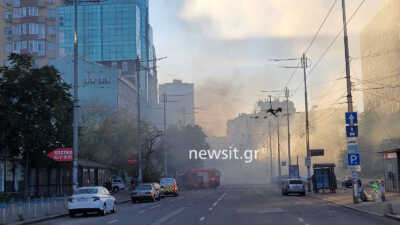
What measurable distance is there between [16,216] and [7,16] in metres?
90.3

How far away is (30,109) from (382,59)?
247 ft

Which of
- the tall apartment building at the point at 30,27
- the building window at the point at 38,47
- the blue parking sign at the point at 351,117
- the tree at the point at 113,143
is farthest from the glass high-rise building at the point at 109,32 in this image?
the blue parking sign at the point at 351,117

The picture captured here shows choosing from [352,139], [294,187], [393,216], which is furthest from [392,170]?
[393,216]

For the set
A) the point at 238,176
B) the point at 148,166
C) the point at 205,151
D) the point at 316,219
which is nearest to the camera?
the point at 316,219

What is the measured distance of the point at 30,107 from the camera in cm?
3947

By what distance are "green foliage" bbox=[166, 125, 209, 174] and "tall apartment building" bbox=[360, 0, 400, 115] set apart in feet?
116

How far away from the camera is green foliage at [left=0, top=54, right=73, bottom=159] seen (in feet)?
129

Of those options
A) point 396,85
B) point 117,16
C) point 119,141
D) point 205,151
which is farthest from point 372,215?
point 117,16

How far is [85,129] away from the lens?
219ft

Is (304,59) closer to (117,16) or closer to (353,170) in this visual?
(353,170)

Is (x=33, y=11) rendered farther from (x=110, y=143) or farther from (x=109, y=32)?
(x=110, y=143)

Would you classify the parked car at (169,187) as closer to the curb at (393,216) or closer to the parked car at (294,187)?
the parked car at (294,187)

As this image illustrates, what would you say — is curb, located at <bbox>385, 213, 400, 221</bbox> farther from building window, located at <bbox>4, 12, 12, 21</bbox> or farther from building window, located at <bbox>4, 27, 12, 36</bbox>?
building window, located at <bbox>4, 12, 12, 21</bbox>

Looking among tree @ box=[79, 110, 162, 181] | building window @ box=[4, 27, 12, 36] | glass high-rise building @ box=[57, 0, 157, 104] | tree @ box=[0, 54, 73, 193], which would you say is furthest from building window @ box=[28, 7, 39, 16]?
tree @ box=[0, 54, 73, 193]
